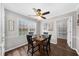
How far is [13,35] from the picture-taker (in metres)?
1.69

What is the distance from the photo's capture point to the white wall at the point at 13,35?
5.42 ft

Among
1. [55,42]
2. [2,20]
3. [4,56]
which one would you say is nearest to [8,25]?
[2,20]

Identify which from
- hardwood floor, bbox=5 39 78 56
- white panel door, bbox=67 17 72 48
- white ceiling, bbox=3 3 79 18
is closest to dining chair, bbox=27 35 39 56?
hardwood floor, bbox=5 39 78 56

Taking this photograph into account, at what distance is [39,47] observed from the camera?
1.73 metres

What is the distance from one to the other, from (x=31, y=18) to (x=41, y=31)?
32 centimetres

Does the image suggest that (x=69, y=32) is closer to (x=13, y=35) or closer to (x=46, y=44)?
(x=46, y=44)

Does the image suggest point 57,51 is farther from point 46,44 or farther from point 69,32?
point 69,32

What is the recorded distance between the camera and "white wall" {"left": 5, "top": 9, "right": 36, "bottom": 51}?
5.42 ft

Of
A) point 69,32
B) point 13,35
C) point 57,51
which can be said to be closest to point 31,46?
point 13,35

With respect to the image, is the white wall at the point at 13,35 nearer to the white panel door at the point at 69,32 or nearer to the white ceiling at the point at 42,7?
the white ceiling at the point at 42,7

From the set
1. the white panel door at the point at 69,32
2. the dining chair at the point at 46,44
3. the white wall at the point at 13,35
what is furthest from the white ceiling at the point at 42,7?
the dining chair at the point at 46,44

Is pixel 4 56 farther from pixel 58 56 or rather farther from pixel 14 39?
pixel 58 56

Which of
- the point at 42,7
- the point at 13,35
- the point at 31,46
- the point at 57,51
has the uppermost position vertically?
the point at 42,7

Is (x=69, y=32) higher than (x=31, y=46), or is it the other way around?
(x=69, y=32)
